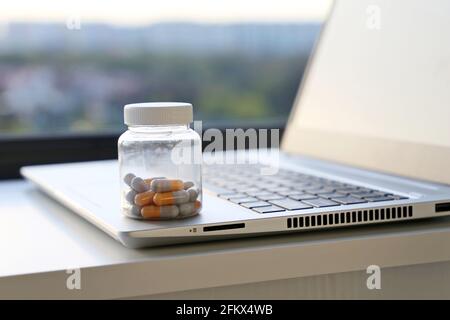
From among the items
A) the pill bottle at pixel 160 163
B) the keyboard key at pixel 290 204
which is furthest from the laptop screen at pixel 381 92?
the pill bottle at pixel 160 163

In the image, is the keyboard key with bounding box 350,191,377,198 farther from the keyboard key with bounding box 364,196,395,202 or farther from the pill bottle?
the pill bottle

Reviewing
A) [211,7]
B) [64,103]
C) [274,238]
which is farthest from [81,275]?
[211,7]

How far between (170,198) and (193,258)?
85mm

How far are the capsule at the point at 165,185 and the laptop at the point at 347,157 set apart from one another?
0.04 metres

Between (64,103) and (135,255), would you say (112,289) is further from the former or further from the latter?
(64,103)

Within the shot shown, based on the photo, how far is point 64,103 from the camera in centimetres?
150

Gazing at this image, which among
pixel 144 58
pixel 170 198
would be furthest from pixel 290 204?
pixel 144 58

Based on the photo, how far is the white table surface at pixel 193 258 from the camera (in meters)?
0.68

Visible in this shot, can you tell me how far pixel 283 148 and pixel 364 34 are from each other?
0.89 feet

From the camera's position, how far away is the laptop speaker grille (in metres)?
0.76

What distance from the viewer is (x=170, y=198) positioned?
2.50 ft

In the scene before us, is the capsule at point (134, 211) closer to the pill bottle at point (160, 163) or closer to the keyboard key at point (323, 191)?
the pill bottle at point (160, 163)

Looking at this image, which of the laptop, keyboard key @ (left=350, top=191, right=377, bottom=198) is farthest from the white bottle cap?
keyboard key @ (left=350, top=191, right=377, bottom=198)

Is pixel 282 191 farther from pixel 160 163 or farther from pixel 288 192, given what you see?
pixel 160 163
